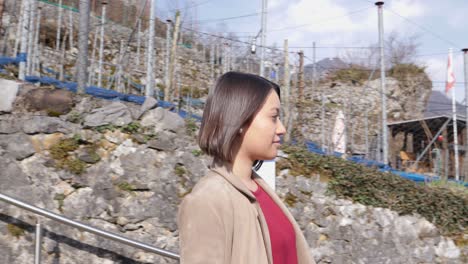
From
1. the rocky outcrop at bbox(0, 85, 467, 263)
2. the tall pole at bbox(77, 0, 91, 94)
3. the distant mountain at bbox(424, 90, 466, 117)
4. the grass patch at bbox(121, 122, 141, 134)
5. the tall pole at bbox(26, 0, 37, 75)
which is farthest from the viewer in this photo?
the distant mountain at bbox(424, 90, 466, 117)

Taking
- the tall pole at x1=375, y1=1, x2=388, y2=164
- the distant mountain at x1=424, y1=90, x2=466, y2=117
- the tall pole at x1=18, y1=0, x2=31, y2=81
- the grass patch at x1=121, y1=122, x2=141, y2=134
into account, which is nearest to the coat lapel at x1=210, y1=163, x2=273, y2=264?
the grass patch at x1=121, y1=122, x2=141, y2=134

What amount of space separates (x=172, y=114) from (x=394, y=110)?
15002 mm

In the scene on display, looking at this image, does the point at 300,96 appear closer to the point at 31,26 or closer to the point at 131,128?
the point at 131,128

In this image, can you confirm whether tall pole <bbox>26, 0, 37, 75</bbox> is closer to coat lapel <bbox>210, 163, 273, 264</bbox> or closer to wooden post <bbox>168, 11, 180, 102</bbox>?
wooden post <bbox>168, 11, 180, 102</bbox>

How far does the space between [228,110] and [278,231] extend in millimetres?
391

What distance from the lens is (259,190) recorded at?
1592 mm

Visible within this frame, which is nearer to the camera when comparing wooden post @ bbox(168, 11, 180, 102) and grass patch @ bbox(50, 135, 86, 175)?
grass patch @ bbox(50, 135, 86, 175)

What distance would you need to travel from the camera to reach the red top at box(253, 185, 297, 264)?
143cm

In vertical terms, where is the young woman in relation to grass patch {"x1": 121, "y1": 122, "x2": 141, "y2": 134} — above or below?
below

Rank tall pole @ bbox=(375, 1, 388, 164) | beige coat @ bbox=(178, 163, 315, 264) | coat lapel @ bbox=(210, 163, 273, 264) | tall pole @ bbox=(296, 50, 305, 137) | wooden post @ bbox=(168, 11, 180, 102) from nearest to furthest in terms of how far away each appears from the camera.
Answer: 1. beige coat @ bbox=(178, 163, 315, 264)
2. coat lapel @ bbox=(210, 163, 273, 264)
3. wooden post @ bbox=(168, 11, 180, 102)
4. tall pole @ bbox=(296, 50, 305, 137)
5. tall pole @ bbox=(375, 1, 388, 164)

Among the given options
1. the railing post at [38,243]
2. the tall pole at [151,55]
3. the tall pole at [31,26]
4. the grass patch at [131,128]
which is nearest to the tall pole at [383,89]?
the tall pole at [151,55]

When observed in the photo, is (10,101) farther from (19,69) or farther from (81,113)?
(19,69)

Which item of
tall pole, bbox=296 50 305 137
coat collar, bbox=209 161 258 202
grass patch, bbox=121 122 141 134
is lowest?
coat collar, bbox=209 161 258 202

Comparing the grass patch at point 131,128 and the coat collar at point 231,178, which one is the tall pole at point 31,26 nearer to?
the grass patch at point 131,128
